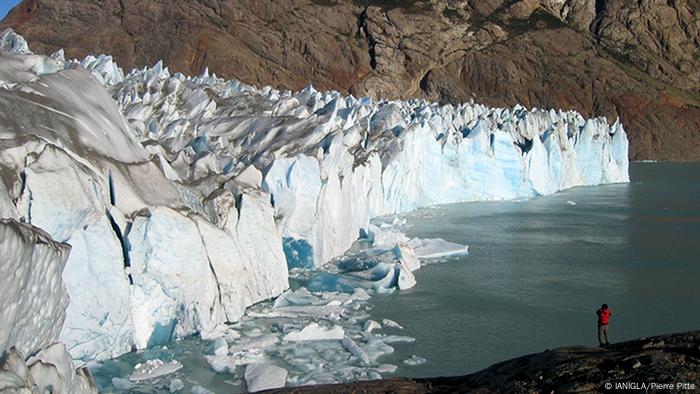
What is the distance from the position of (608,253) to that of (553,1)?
52.1 m

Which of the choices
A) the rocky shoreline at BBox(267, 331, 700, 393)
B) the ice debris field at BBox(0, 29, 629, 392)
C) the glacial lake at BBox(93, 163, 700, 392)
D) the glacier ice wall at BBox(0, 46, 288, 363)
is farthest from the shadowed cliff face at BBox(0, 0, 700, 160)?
the rocky shoreline at BBox(267, 331, 700, 393)

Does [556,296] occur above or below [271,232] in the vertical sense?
below

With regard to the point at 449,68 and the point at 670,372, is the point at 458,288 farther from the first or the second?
the point at 449,68

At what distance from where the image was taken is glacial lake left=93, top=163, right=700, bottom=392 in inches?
297

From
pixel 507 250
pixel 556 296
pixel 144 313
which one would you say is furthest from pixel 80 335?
pixel 507 250

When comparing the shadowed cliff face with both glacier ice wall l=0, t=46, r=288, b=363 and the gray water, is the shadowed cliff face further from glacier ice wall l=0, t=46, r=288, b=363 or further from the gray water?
glacier ice wall l=0, t=46, r=288, b=363

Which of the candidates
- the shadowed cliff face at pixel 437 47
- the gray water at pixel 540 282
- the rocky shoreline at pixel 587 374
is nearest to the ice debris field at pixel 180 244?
the gray water at pixel 540 282

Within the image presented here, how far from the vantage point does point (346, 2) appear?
55469 mm

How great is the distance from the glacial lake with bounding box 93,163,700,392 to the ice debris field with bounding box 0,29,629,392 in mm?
271

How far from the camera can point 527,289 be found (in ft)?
35.7

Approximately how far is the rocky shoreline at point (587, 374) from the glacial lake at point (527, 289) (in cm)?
186

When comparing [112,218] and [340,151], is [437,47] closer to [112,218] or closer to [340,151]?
[340,151]

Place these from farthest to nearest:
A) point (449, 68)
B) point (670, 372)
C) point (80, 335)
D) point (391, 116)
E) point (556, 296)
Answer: point (449, 68) → point (391, 116) → point (556, 296) → point (80, 335) → point (670, 372)

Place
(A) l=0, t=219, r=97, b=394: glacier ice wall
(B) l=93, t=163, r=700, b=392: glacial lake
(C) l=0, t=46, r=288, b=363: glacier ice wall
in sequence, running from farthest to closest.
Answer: (B) l=93, t=163, r=700, b=392: glacial lake < (C) l=0, t=46, r=288, b=363: glacier ice wall < (A) l=0, t=219, r=97, b=394: glacier ice wall
